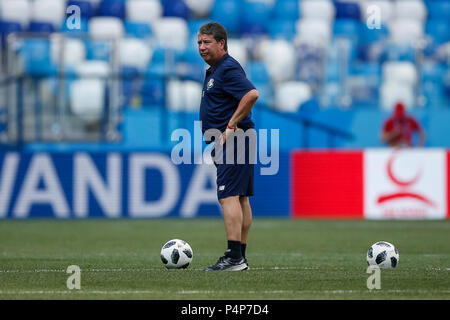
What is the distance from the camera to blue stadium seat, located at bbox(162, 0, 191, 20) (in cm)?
2230

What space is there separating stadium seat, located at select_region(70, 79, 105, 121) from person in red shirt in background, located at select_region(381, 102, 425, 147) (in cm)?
591

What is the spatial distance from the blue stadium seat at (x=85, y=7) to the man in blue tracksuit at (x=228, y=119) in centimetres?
1255

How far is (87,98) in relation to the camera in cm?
1777

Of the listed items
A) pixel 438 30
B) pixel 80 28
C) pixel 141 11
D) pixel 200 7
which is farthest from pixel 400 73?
pixel 80 28

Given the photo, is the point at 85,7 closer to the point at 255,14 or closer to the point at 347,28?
the point at 255,14

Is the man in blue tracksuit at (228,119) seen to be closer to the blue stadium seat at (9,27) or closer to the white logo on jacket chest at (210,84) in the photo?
the white logo on jacket chest at (210,84)

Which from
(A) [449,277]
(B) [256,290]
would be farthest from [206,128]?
(A) [449,277]

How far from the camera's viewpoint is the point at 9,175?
1686cm

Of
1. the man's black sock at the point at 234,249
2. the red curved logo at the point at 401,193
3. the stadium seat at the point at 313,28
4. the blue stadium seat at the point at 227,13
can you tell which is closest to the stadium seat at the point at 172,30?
the blue stadium seat at the point at 227,13

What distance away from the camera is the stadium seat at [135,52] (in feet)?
62.5

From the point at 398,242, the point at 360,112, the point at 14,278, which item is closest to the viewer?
the point at 14,278

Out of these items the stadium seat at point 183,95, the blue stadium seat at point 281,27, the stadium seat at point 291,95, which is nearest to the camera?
the stadium seat at point 183,95
